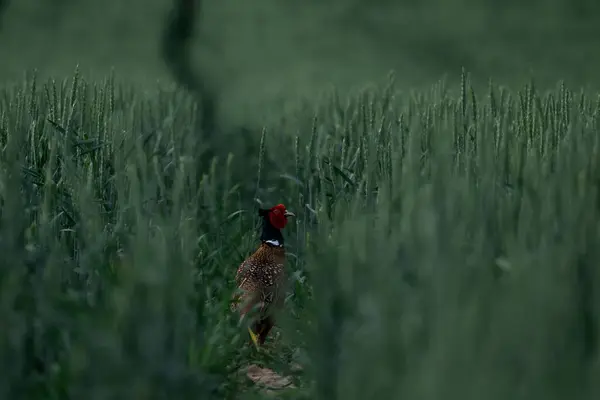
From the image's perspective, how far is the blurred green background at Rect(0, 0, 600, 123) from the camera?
922 cm

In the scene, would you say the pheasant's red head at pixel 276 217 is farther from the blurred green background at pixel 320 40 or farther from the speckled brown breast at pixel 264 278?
the blurred green background at pixel 320 40

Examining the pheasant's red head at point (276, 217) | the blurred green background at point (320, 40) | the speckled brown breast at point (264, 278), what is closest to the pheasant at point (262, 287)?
the speckled brown breast at point (264, 278)

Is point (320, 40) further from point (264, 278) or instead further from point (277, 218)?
point (264, 278)

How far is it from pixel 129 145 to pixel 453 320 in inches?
104

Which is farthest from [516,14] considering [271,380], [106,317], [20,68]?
[106,317]

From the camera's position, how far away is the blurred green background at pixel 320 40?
9.22 metres

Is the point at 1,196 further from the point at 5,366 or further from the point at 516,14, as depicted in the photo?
the point at 516,14

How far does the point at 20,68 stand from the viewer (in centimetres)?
920

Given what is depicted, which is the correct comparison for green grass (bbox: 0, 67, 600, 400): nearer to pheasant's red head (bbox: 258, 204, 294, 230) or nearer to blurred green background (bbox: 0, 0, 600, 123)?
pheasant's red head (bbox: 258, 204, 294, 230)

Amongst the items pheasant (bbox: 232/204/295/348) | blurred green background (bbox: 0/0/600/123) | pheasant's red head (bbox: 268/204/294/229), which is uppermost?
blurred green background (bbox: 0/0/600/123)

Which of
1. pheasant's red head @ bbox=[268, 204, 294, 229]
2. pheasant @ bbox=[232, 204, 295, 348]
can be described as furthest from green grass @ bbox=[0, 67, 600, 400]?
pheasant's red head @ bbox=[268, 204, 294, 229]

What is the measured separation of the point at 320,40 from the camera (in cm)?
958

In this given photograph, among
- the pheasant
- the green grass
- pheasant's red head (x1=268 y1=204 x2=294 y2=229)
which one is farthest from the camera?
pheasant's red head (x1=268 y1=204 x2=294 y2=229)

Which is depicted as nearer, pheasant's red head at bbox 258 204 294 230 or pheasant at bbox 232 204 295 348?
pheasant at bbox 232 204 295 348
